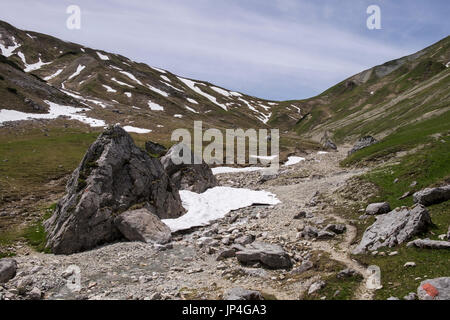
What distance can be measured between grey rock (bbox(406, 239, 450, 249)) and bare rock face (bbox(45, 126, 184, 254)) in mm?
23846

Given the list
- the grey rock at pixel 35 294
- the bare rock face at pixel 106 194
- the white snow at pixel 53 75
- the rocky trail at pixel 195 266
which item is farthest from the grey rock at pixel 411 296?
the white snow at pixel 53 75

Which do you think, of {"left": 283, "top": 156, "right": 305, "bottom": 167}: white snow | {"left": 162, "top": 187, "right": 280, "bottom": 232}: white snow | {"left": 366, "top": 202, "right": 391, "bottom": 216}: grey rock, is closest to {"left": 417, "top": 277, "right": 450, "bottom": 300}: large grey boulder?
{"left": 366, "top": 202, "right": 391, "bottom": 216}: grey rock

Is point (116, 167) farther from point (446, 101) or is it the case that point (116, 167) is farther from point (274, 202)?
point (446, 101)

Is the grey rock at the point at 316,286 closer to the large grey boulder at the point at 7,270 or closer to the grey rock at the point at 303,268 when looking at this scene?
the grey rock at the point at 303,268

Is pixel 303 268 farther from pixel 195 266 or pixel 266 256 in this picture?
pixel 195 266

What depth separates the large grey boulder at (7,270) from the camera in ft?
65.4

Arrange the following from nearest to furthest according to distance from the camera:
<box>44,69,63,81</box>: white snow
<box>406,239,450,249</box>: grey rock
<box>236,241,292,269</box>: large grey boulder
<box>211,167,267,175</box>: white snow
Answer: <box>406,239,450,249</box>: grey rock, <box>236,241,292,269</box>: large grey boulder, <box>211,167,267,175</box>: white snow, <box>44,69,63,81</box>: white snow

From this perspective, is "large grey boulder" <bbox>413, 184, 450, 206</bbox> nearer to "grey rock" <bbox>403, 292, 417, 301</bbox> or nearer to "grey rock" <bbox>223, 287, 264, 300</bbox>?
"grey rock" <bbox>403, 292, 417, 301</bbox>

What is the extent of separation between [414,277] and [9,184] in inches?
1843

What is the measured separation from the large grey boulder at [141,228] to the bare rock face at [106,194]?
861mm

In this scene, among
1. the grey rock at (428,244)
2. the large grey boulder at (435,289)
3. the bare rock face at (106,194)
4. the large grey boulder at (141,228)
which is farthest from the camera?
the large grey boulder at (141,228)

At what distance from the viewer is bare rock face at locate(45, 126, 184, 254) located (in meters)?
26.9

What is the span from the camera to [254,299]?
16422mm
